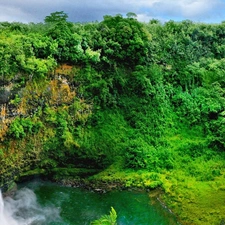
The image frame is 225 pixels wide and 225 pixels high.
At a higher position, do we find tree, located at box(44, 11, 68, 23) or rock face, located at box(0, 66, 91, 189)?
tree, located at box(44, 11, 68, 23)

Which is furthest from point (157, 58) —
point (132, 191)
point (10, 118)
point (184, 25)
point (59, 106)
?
point (10, 118)

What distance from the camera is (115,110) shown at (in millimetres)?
18969

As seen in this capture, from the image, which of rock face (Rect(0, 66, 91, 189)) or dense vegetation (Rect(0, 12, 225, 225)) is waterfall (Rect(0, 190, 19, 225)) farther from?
dense vegetation (Rect(0, 12, 225, 225))

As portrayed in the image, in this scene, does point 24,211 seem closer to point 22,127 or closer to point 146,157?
point 22,127

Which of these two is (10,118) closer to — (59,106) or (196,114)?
(59,106)

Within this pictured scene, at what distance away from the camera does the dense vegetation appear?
1545 cm

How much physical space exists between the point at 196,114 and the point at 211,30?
7013 mm

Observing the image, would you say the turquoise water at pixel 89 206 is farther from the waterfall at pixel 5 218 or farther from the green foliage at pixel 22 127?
the green foliage at pixel 22 127

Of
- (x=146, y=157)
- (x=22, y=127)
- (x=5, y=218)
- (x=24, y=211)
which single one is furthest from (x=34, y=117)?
(x=146, y=157)

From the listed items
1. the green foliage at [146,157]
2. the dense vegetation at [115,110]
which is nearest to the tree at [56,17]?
the dense vegetation at [115,110]

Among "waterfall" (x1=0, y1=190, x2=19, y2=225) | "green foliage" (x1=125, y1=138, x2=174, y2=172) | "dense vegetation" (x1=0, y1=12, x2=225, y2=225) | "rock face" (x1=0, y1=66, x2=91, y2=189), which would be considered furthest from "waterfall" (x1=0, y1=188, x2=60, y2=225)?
"green foliage" (x1=125, y1=138, x2=174, y2=172)

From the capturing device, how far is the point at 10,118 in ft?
49.9

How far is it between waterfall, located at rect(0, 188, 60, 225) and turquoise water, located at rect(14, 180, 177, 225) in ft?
0.13

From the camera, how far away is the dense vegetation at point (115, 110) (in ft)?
50.7
